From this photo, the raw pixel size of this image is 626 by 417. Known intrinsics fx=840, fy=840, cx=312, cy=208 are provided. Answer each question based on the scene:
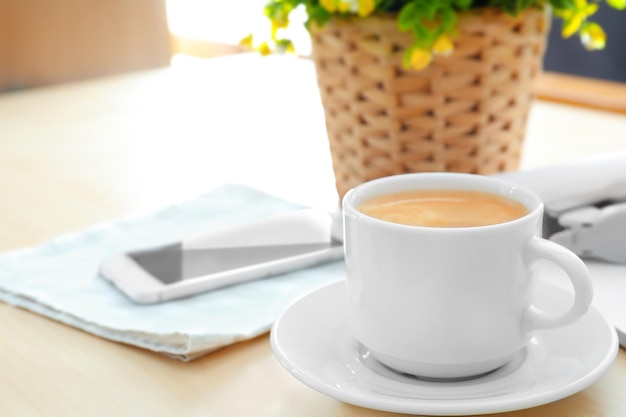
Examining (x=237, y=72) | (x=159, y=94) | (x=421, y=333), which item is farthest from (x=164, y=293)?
(x=237, y=72)

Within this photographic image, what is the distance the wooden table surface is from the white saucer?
0.07ft

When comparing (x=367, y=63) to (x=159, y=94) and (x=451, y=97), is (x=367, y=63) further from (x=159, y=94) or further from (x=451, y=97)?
(x=159, y=94)

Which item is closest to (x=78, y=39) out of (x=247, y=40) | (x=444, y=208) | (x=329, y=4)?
(x=247, y=40)

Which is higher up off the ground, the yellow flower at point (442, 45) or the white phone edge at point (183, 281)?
the yellow flower at point (442, 45)

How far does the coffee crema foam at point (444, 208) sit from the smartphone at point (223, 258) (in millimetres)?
140

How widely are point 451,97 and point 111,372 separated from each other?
0.36 m

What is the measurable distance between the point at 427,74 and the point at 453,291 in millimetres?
299

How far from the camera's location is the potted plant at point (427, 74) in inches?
26.8

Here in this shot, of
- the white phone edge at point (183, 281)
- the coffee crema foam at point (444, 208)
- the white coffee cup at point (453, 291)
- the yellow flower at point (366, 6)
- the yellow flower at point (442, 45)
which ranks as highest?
the yellow flower at point (366, 6)

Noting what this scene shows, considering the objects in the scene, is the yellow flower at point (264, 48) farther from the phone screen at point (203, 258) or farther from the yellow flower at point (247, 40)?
the phone screen at point (203, 258)

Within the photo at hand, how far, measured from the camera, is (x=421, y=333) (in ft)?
1.49

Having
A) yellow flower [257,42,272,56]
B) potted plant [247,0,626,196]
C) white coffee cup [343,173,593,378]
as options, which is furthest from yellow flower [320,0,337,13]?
white coffee cup [343,173,593,378]

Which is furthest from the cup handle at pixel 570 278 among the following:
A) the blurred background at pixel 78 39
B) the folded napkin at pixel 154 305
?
the blurred background at pixel 78 39

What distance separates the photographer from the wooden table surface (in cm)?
48
